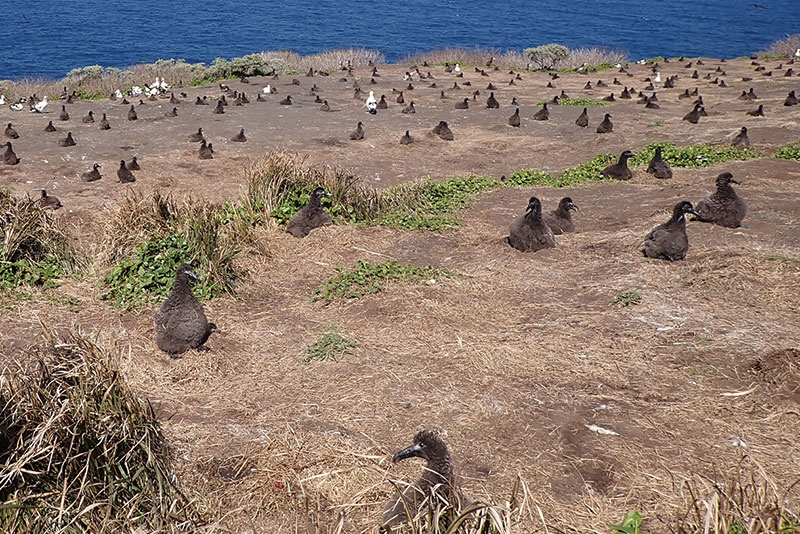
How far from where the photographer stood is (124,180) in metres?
18.3

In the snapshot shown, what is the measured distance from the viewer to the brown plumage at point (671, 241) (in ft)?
35.2

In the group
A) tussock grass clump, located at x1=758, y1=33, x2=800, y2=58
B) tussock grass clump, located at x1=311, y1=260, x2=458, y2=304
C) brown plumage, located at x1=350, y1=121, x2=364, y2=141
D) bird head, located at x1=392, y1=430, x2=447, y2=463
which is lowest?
brown plumage, located at x1=350, y1=121, x2=364, y2=141

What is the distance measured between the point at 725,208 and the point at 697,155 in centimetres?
801

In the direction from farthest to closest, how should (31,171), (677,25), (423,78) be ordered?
(677,25) → (423,78) → (31,171)

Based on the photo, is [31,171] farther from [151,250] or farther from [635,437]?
[635,437]

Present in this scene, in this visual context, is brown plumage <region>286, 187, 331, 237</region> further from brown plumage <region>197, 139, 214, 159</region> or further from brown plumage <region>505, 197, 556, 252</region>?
brown plumage <region>197, 139, 214, 159</region>

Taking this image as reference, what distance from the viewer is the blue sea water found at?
75656mm

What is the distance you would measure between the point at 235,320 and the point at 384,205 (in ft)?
18.5

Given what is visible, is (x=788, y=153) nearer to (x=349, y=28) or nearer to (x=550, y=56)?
(x=550, y=56)

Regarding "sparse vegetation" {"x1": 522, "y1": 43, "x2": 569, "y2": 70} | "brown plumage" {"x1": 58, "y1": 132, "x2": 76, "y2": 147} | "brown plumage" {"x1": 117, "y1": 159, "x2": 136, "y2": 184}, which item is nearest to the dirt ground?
"brown plumage" {"x1": 117, "y1": 159, "x2": 136, "y2": 184}

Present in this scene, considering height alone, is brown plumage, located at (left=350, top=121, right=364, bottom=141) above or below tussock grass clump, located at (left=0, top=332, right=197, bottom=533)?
below

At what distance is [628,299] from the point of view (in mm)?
9438

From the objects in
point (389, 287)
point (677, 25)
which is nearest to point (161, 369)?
point (389, 287)

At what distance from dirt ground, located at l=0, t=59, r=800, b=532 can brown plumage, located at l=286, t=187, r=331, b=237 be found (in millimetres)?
372
